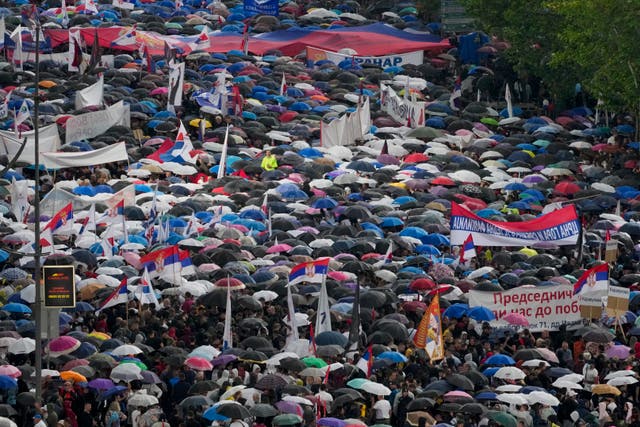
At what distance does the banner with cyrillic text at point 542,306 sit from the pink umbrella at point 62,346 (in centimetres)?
800

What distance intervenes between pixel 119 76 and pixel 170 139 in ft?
26.0

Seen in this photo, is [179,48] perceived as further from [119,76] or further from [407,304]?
[407,304]

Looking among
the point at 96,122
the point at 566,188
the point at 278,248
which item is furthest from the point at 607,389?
the point at 96,122

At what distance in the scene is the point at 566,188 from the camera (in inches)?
1925

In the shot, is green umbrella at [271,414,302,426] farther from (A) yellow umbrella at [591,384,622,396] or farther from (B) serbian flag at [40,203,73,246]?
(B) serbian flag at [40,203,73,246]

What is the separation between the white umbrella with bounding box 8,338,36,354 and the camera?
34.0m

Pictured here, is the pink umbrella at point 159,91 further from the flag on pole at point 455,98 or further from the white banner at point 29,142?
the flag on pole at point 455,98

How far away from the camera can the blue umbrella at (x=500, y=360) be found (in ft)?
110

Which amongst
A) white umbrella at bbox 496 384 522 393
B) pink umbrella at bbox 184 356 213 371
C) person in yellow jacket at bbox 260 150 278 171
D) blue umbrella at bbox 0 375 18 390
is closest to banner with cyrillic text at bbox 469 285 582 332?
white umbrella at bbox 496 384 522 393

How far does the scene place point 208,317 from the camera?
3731cm

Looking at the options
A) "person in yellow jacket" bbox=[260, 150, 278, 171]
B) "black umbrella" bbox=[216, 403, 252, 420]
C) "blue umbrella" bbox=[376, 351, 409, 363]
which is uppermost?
"black umbrella" bbox=[216, 403, 252, 420]

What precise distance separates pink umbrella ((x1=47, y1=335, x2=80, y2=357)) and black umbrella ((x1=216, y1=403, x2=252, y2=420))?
4.94 metres

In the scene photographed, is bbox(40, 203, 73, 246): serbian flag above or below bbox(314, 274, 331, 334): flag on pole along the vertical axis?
below

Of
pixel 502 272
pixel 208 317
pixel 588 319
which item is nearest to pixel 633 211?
pixel 502 272
